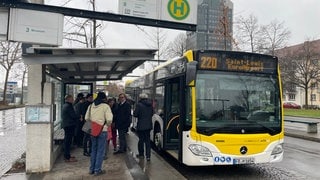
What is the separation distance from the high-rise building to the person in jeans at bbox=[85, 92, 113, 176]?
13332 mm

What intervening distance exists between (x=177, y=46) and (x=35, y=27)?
30.2 metres

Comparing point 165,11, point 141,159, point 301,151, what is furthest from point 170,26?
point 301,151

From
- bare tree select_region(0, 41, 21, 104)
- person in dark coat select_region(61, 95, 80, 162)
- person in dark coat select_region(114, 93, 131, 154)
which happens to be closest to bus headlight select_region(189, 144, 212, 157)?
person in dark coat select_region(114, 93, 131, 154)

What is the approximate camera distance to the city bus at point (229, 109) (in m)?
7.79

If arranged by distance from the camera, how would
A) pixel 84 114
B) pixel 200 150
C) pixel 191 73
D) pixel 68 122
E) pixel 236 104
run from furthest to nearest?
pixel 84 114 < pixel 68 122 < pixel 236 104 < pixel 200 150 < pixel 191 73

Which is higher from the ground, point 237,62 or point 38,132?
point 237,62

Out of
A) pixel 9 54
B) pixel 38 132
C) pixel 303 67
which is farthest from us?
pixel 303 67

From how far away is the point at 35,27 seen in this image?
7910 millimetres

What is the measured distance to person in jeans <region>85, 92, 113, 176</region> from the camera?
Answer: 8.00 m

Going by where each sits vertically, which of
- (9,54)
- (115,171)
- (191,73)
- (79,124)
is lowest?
(115,171)

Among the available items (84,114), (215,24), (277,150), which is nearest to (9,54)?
(215,24)

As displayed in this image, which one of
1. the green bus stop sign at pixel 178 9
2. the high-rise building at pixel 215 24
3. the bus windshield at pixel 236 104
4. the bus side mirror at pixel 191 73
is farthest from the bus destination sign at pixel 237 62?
the high-rise building at pixel 215 24

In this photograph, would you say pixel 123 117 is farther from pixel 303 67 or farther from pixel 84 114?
pixel 303 67

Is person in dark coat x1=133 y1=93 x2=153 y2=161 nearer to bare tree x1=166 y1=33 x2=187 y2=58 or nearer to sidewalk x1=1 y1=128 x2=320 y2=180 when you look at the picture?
sidewalk x1=1 y1=128 x2=320 y2=180
